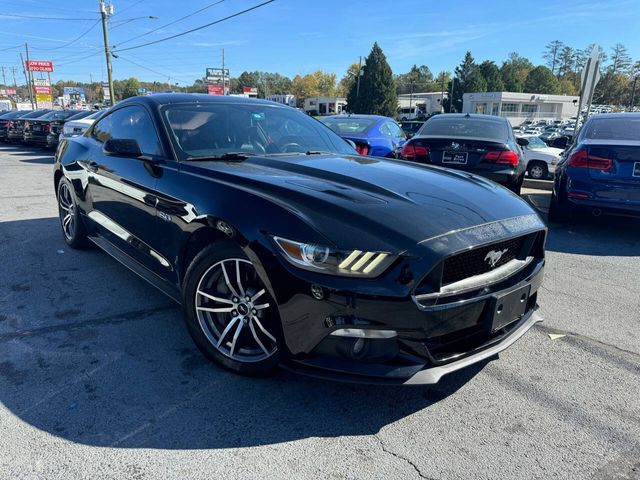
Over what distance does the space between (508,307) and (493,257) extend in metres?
0.27

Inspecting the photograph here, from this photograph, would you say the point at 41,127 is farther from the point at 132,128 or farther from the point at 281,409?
the point at 281,409

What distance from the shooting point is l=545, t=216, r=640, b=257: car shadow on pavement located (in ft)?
18.2

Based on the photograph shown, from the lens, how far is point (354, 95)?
2680 inches

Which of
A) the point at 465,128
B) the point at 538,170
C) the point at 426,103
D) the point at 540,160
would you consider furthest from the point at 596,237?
the point at 426,103

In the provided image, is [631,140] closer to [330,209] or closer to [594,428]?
[594,428]

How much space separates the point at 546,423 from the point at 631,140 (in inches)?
192

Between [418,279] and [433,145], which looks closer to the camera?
[418,279]

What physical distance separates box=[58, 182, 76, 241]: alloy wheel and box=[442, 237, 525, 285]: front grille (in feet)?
13.4

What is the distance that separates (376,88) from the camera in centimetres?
6444

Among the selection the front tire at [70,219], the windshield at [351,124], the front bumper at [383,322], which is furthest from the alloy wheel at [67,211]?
the windshield at [351,124]

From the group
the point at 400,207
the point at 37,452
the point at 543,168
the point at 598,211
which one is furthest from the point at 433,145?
the point at 543,168

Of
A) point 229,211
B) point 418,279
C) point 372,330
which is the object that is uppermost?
point 229,211

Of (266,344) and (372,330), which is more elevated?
(372,330)

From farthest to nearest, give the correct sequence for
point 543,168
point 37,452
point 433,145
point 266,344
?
point 543,168 < point 433,145 < point 266,344 < point 37,452
